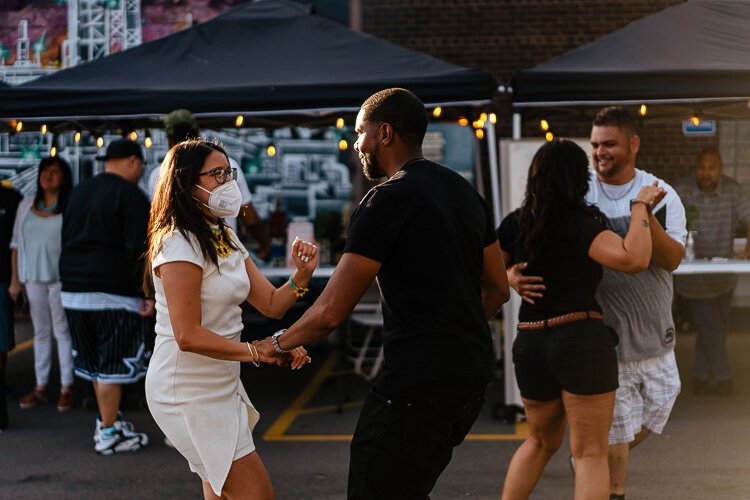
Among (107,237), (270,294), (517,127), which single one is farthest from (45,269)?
(270,294)

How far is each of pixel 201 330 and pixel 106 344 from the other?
11.2ft

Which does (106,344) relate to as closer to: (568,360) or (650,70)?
(568,360)

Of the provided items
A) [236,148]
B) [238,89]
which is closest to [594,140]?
[238,89]

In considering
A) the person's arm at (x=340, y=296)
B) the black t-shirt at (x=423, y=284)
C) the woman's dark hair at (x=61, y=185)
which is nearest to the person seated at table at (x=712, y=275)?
the woman's dark hair at (x=61, y=185)

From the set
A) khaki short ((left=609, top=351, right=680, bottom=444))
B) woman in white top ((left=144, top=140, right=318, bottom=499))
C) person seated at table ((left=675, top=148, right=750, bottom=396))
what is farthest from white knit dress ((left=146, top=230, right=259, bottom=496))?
person seated at table ((left=675, top=148, right=750, bottom=396))

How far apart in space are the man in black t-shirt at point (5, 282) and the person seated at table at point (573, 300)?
442cm

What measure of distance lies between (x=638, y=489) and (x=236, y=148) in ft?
27.8

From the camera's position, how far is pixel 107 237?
662cm

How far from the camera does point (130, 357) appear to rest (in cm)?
661

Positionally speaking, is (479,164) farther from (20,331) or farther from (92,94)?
(20,331)

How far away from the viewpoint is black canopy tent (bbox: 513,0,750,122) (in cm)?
690

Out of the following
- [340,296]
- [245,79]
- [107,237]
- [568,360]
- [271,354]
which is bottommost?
[107,237]

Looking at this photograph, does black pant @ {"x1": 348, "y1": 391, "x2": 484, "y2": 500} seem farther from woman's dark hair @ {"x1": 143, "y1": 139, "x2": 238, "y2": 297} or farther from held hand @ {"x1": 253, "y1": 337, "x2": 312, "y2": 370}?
woman's dark hair @ {"x1": 143, "y1": 139, "x2": 238, "y2": 297}

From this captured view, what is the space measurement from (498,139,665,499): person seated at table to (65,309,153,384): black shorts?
3.22 m
